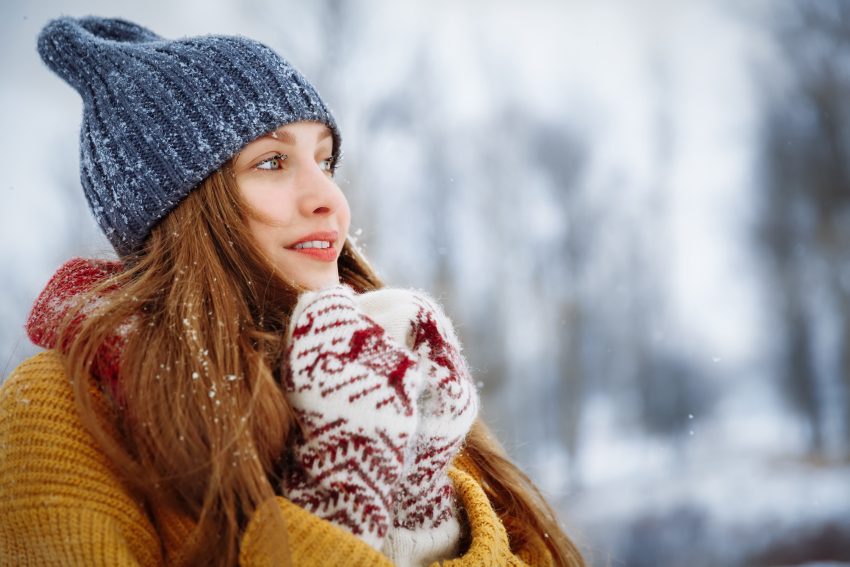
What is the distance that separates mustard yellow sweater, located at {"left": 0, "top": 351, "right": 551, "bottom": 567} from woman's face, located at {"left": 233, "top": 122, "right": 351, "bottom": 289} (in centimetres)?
52

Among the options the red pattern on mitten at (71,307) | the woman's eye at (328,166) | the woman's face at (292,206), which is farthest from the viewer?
the woman's eye at (328,166)

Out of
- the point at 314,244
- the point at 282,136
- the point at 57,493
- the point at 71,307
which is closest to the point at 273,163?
the point at 282,136

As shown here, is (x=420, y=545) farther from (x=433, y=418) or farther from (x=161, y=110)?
(x=161, y=110)

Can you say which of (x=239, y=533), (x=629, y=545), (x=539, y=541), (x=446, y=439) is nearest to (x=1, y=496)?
(x=239, y=533)

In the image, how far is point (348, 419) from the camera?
1138 millimetres

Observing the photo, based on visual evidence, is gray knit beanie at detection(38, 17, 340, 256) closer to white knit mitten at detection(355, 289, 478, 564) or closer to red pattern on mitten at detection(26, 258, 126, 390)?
red pattern on mitten at detection(26, 258, 126, 390)

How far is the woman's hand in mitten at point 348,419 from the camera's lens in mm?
1137

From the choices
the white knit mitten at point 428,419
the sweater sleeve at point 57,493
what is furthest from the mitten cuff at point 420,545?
the sweater sleeve at point 57,493

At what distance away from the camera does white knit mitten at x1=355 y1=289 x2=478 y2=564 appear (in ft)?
4.26

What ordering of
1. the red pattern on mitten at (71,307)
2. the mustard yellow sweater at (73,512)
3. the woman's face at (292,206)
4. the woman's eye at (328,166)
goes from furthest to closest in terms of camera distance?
the woman's eye at (328,166) → the woman's face at (292,206) → the red pattern on mitten at (71,307) → the mustard yellow sweater at (73,512)

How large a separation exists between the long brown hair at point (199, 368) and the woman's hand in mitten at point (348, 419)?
7 centimetres

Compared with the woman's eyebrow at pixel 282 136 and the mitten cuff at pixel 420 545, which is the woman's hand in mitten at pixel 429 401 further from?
the woman's eyebrow at pixel 282 136

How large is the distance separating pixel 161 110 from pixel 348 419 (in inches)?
35.7

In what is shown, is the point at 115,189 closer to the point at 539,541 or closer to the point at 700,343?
the point at 539,541
